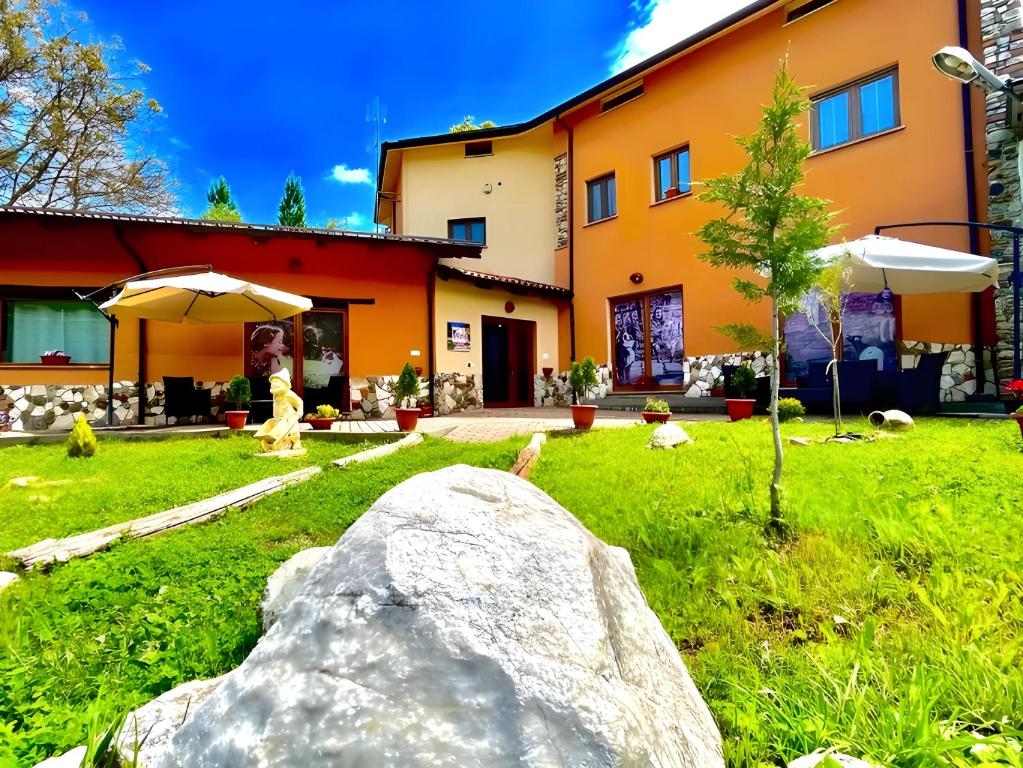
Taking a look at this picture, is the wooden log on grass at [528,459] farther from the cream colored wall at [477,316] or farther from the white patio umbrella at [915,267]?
the cream colored wall at [477,316]

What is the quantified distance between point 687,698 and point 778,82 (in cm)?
355

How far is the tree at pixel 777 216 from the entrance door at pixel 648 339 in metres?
9.46

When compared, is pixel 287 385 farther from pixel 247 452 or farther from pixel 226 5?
pixel 226 5

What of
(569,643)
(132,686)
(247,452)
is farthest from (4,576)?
(247,452)

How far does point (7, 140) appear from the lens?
50.1ft

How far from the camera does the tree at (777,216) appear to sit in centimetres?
327

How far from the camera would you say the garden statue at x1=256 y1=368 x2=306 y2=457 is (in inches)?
271

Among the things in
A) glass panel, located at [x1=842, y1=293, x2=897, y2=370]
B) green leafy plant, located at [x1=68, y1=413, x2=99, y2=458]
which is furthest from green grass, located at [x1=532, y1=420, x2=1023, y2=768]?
green leafy plant, located at [x1=68, y1=413, x2=99, y2=458]

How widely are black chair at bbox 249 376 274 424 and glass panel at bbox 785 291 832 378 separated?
10.5 meters

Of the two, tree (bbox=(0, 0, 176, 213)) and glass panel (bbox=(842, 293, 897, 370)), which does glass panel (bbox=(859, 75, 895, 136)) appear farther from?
tree (bbox=(0, 0, 176, 213))

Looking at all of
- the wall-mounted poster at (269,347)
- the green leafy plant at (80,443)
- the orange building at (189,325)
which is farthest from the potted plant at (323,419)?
the wall-mounted poster at (269,347)

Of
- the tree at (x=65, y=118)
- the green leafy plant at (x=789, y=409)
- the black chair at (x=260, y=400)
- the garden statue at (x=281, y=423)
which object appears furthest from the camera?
the tree at (x=65, y=118)

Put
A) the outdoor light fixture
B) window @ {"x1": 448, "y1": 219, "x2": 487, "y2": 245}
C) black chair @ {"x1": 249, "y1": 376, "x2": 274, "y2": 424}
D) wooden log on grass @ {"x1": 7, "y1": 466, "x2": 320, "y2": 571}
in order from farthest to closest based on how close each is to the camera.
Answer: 1. window @ {"x1": 448, "y1": 219, "x2": 487, "y2": 245}
2. black chair @ {"x1": 249, "y1": 376, "x2": 274, "y2": 424}
3. the outdoor light fixture
4. wooden log on grass @ {"x1": 7, "y1": 466, "x2": 320, "y2": 571}

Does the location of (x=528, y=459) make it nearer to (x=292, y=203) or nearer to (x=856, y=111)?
(x=856, y=111)
